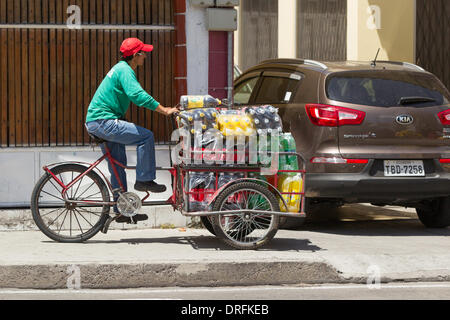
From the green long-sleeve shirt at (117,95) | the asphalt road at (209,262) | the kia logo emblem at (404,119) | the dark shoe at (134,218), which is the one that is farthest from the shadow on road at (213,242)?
the kia logo emblem at (404,119)

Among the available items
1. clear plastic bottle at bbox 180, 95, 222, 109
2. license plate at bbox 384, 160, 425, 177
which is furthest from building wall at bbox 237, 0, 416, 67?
clear plastic bottle at bbox 180, 95, 222, 109

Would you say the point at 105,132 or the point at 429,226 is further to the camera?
the point at 429,226

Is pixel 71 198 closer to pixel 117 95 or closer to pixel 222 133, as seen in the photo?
pixel 117 95

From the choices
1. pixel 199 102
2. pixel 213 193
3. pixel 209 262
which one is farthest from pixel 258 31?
pixel 209 262

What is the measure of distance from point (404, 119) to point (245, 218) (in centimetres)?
229

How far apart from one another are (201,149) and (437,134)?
283cm

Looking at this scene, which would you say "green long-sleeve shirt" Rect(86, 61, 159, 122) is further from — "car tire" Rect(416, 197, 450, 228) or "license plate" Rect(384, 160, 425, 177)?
"car tire" Rect(416, 197, 450, 228)

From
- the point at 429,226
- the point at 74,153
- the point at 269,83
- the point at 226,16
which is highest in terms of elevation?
the point at 226,16

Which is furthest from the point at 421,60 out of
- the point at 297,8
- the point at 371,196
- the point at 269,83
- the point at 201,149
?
the point at 201,149

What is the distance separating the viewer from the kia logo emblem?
9.76 m

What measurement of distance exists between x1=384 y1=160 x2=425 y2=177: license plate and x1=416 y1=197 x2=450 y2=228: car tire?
90 cm

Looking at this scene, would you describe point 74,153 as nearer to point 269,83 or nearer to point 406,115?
point 269,83

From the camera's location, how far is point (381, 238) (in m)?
9.75
